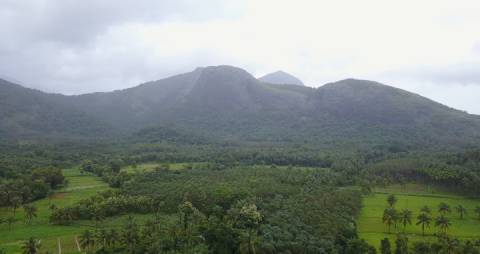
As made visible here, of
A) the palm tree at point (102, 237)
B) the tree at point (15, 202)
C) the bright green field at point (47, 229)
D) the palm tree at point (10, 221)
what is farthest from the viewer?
the tree at point (15, 202)

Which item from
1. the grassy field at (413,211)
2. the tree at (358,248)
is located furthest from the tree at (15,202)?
the grassy field at (413,211)

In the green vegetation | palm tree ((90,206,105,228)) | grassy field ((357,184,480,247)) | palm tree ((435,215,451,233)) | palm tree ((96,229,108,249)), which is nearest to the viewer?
palm tree ((96,229,108,249))

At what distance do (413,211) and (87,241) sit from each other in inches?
2924

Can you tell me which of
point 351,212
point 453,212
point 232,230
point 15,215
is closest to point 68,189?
point 15,215

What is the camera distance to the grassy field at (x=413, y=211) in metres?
75.9

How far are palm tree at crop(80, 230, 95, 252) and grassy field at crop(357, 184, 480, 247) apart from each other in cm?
5185

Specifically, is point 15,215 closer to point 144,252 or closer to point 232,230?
point 144,252

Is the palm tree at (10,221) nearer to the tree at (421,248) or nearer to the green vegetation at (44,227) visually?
the green vegetation at (44,227)

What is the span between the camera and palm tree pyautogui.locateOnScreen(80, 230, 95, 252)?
213ft

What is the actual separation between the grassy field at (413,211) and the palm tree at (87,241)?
51.8m

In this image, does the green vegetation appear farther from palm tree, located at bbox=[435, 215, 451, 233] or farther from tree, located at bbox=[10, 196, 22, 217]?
palm tree, located at bbox=[435, 215, 451, 233]

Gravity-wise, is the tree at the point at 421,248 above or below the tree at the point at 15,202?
below

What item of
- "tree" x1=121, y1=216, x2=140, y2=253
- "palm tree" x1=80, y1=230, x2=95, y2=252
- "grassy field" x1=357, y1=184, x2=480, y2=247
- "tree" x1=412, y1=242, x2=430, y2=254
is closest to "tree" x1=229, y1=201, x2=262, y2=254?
"tree" x1=121, y1=216, x2=140, y2=253

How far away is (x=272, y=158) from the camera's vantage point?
15812cm
